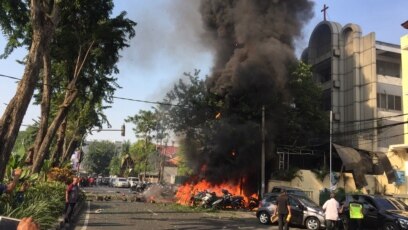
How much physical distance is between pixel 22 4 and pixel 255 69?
16.1m

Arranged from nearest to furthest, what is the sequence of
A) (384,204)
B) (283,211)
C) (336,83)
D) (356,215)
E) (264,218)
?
(283,211)
(356,215)
(384,204)
(264,218)
(336,83)

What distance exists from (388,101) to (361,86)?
8.93ft

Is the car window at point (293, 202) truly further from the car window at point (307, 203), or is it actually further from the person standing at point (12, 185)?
the person standing at point (12, 185)

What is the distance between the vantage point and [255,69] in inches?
1169

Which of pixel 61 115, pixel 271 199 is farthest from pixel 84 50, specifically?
pixel 271 199

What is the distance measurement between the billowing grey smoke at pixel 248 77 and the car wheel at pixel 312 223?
10.9 metres

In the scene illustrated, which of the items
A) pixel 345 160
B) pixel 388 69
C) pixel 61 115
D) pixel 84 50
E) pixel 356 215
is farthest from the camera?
pixel 388 69

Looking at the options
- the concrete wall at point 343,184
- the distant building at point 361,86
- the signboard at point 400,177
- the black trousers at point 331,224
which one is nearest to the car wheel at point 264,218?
the black trousers at point 331,224

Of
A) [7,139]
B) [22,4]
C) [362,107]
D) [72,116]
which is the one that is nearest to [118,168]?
[72,116]

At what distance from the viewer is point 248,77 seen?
29.7m

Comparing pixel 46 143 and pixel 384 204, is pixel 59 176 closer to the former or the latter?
pixel 46 143

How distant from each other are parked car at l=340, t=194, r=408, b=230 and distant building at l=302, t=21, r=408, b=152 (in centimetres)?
2054

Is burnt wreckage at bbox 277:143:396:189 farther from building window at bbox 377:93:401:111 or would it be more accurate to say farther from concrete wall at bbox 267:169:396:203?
building window at bbox 377:93:401:111

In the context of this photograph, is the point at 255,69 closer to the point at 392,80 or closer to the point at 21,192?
the point at 392,80
